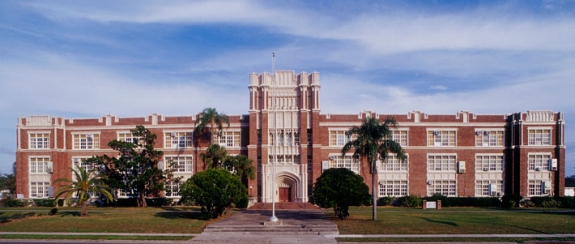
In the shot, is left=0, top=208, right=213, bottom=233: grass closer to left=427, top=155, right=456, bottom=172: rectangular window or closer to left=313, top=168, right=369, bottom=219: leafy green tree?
left=313, top=168, right=369, bottom=219: leafy green tree

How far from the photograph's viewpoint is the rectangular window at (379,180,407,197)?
50.7 metres

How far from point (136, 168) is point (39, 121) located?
14.9 meters

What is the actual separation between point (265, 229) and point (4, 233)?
52.5 feet

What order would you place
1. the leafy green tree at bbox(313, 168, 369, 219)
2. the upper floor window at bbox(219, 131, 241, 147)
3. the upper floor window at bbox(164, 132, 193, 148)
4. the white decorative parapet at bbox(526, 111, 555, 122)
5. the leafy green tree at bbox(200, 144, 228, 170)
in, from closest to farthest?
the leafy green tree at bbox(313, 168, 369, 219)
the leafy green tree at bbox(200, 144, 228, 170)
the white decorative parapet at bbox(526, 111, 555, 122)
the upper floor window at bbox(219, 131, 241, 147)
the upper floor window at bbox(164, 132, 193, 148)

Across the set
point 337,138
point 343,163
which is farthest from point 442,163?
point 337,138

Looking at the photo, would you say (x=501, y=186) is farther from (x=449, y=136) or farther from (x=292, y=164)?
(x=292, y=164)

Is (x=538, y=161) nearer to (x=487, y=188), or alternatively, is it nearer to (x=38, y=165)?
(x=487, y=188)

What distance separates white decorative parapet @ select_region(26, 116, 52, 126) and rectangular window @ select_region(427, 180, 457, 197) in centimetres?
4557

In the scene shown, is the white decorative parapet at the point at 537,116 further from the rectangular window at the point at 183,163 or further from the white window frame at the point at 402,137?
the rectangular window at the point at 183,163

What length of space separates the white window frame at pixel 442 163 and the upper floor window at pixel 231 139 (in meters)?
22.4

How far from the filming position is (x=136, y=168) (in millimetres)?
48094

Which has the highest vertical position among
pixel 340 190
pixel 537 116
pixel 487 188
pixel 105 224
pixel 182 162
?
pixel 537 116

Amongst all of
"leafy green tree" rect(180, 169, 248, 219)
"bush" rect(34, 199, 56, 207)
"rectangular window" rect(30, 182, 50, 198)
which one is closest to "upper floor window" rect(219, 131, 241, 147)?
"leafy green tree" rect(180, 169, 248, 219)

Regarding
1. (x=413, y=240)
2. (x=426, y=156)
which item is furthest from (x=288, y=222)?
(x=426, y=156)
